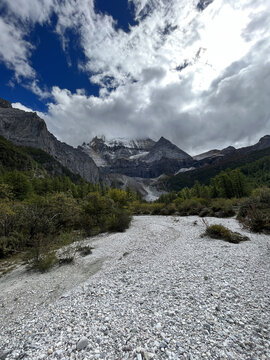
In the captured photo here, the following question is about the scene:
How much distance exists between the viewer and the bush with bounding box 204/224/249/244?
977 cm

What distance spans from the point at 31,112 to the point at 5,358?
183m

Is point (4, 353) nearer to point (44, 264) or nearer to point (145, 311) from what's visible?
point (145, 311)

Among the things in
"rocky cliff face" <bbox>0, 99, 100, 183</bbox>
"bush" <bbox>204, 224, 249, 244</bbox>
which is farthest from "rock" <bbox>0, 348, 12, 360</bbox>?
"rocky cliff face" <bbox>0, 99, 100, 183</bbox>

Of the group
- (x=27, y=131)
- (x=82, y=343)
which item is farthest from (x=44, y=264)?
(x=27, y=131)

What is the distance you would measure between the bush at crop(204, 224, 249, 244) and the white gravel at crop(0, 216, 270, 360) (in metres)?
2.70

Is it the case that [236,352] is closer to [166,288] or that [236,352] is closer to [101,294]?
[166,288]

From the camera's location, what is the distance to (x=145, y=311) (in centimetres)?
383

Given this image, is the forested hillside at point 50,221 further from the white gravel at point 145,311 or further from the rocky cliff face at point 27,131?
the rocky cliff face at point 27,131

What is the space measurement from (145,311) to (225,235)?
28.3ft

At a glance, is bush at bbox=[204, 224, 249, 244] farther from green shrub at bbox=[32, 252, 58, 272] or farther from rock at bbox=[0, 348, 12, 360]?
rock at bbox=[0, 348, 12, 360]

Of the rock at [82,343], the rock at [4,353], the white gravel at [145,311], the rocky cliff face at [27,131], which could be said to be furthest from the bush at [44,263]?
the rocky cliff face at [27,131]

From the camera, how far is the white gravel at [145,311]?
2.81 metres

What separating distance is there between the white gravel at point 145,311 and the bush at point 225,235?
106 inches

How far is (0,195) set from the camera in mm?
19547
